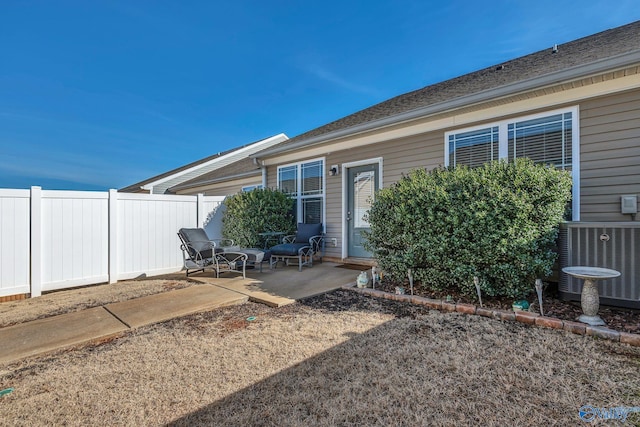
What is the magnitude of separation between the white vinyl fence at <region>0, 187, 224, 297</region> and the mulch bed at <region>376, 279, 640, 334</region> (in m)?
5.04

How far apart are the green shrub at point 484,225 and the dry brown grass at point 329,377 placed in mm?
713

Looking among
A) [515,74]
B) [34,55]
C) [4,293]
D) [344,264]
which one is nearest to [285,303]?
[344,264]

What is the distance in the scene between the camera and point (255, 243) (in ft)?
23.9

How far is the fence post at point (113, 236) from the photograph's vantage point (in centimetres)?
561

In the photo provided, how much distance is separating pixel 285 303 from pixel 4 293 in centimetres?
443

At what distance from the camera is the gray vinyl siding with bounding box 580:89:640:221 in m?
3.87

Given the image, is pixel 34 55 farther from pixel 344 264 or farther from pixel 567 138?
pixel 567 138

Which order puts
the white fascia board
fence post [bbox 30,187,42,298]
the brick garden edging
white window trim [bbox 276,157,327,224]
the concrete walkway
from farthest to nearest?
1. the white fascia board
2. white window trim [bbox 276,157,327,224]
3. fence post [bbox 30,187,42,298]
4. the concrete walkway
5. the brick garden edging

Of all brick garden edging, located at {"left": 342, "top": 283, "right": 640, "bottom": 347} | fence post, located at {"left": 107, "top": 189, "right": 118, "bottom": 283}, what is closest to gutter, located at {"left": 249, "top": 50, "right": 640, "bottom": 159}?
brick garden edging, located at {"left": 342, "top": 283, "right": 640, "bottom": 347}

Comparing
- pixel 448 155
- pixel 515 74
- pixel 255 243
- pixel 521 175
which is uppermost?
pixel 515 74

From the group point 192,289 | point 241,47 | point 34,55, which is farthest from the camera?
point 241,47

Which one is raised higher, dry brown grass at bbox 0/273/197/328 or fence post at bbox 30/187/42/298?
fence post at bbox 30/187/42/298

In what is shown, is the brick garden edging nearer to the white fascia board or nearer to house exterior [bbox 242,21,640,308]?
house exterior [bbox 242,21,640,308]

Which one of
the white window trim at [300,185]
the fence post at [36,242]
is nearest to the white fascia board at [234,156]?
the white window trim at [300,185]
